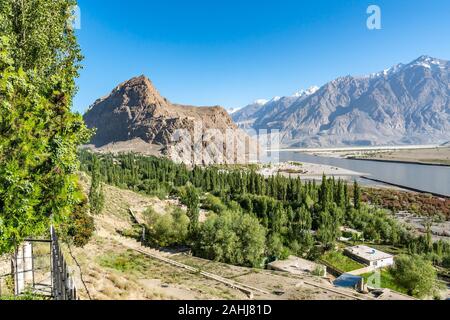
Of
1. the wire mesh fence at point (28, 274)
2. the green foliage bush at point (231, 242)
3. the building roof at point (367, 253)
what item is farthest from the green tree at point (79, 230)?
the building roof at point (367, 253)

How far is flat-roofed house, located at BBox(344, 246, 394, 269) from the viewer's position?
124 feet

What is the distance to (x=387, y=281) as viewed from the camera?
1367 inches

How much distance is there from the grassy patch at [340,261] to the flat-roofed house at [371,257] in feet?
2.31

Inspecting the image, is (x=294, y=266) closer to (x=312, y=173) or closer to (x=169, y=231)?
(x=169, y=231)

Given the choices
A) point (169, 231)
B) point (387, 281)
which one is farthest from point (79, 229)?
point (387, 281)

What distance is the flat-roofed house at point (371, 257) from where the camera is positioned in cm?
3788

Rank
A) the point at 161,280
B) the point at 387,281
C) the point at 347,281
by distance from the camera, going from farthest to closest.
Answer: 1. the point at 387,281
2. the point at 347,281
3. the point at 161,280

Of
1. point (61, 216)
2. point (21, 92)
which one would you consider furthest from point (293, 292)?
point (21, 92)

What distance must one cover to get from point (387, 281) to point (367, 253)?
568 centimetres

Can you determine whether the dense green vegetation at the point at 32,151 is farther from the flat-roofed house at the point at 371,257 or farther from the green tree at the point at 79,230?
the flat-roofed house at the point at 371,257

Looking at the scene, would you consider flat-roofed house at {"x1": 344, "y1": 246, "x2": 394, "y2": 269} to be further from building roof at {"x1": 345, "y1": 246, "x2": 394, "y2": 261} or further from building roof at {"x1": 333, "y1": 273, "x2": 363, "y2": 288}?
building roof at {"x1": 333, "y1": 273, "x2": 363, "y2": 288}

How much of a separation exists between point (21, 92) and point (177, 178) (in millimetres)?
83460

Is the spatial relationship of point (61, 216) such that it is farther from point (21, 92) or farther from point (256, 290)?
point (256, 290)

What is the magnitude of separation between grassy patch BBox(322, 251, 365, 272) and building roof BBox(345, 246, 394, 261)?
112 centimetres
